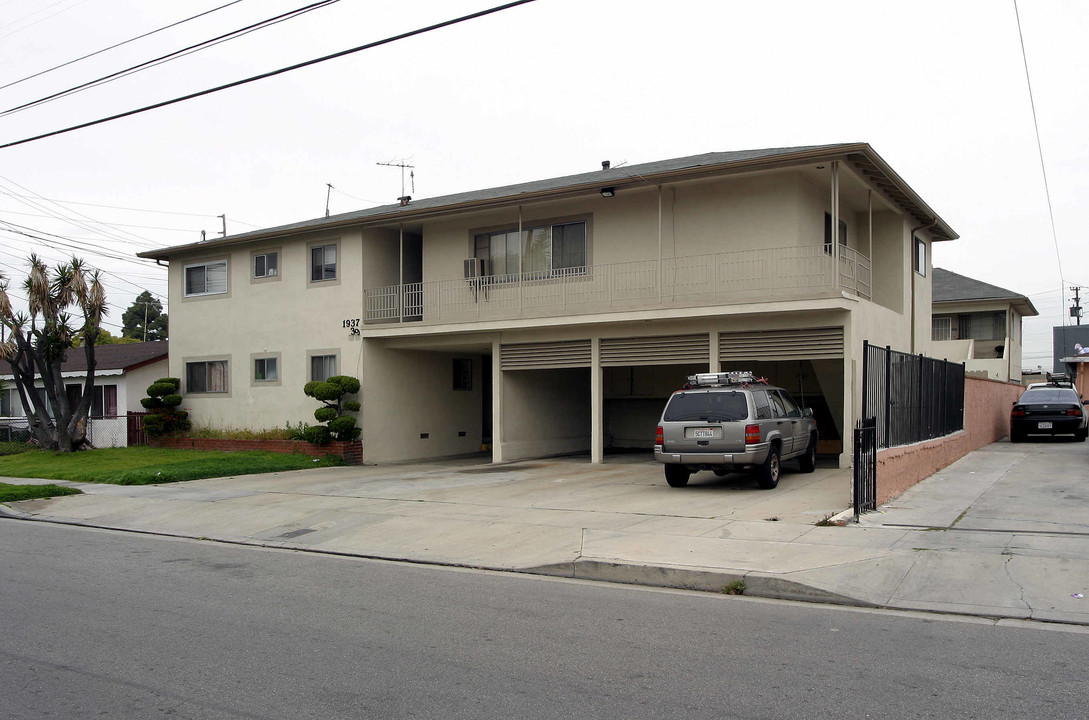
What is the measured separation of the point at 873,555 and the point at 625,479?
817cm

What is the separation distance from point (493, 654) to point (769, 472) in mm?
9133

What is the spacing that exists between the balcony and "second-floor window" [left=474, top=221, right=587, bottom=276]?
268mm

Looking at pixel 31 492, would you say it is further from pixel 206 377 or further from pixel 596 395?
pixel 596 395

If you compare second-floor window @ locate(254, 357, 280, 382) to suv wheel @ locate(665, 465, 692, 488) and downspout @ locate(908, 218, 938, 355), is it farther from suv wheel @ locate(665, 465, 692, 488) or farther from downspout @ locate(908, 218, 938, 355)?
downspout @ locate(908, 218, 938, 355)

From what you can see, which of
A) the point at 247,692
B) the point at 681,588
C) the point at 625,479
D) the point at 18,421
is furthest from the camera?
the point at 18,421

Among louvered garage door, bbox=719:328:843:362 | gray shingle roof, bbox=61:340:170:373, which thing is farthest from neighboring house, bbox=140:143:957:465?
gray shingle roof, bbox=61:340:170:373

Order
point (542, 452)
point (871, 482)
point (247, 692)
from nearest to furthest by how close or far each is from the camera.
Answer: point (247, 692)
point (871, 482)
point (542, 452)

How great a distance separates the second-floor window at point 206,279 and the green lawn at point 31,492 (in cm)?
1016

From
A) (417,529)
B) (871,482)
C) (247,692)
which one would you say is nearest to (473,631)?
(247,692)

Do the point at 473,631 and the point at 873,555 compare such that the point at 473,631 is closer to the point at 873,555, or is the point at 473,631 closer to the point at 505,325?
the point at 873,555

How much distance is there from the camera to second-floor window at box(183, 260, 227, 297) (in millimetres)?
25938

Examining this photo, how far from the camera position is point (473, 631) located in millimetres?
6820

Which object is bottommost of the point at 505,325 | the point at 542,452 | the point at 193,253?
the point at 542,452

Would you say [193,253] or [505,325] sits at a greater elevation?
[193,253]
